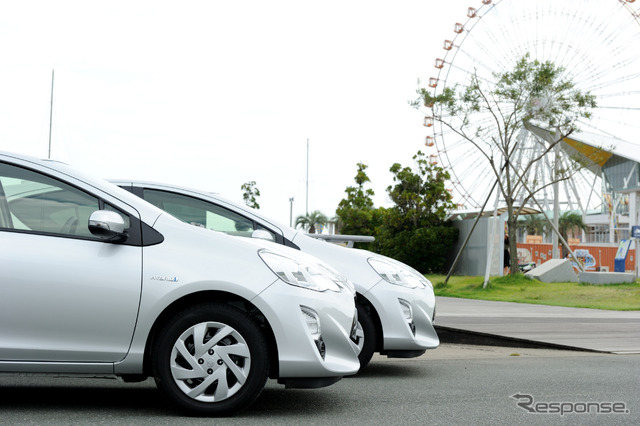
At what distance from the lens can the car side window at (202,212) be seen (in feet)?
20.3

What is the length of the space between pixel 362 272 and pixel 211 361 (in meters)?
2.17

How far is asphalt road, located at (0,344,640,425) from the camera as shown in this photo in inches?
173

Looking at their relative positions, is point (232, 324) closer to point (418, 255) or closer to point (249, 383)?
point (249, 383)

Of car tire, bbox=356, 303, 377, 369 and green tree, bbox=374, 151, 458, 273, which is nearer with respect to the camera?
car tire, bbox=356, 303, 377, 369

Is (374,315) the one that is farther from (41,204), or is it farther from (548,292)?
(548,292)

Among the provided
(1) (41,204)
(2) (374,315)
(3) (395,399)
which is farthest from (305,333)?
(2) (374,315)

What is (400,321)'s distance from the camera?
6078 millimetres

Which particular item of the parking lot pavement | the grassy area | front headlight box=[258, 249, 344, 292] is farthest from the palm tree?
front headlight box=[258, 249, 344, 292]

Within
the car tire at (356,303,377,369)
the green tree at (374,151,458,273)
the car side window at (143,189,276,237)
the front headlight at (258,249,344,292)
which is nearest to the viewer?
the front headlight at (258,249,344,292)

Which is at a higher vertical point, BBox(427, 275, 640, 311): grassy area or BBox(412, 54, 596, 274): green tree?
BBox(412, 54, 596, 274): green tree

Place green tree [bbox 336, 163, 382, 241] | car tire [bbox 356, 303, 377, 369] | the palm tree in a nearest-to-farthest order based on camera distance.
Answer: car tire [bbox 356, 303, 377, 369], green tree [bbox 336, 163, 382, 241], the palm tree

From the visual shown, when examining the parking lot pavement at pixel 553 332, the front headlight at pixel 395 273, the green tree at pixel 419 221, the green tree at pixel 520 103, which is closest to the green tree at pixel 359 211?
the green tree at pixel 419 221

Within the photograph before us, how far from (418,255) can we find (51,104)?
753 inches

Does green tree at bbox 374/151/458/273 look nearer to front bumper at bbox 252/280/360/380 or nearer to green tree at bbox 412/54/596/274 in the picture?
green tree at bbox 412/54/596/274
